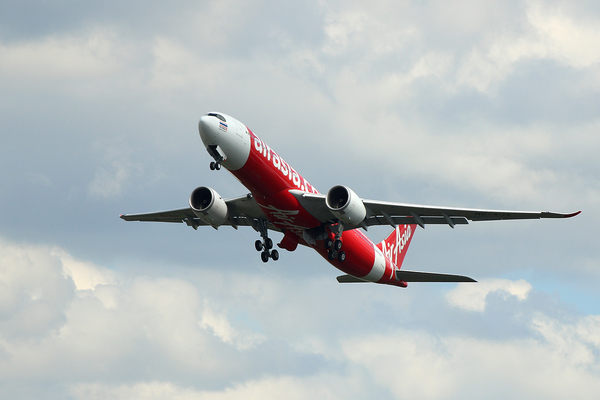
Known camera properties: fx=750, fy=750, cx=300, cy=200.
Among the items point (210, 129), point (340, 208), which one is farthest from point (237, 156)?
point (340, 208)

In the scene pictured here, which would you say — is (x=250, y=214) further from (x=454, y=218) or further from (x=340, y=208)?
(x=454, y=218)

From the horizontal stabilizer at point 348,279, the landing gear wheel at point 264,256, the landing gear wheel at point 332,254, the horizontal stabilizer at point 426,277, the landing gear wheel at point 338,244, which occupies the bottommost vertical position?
the landing gear wheel at point 264,256

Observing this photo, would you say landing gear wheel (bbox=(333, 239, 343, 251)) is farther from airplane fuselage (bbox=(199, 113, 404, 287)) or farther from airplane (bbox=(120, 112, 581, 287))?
airplane fuselage (bbox=(199, 113, 404, 287))

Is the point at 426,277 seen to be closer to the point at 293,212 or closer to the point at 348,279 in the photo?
the point at 348,279

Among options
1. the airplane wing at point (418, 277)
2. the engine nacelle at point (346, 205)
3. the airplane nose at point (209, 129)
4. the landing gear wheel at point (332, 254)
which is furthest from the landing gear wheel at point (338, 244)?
the airplane nose at point (209, 129)

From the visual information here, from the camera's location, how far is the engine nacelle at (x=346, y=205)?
37.8 metres

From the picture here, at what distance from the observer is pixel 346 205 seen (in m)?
37.7

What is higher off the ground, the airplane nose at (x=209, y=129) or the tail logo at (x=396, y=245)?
the tail logo at (x=396, y=245)

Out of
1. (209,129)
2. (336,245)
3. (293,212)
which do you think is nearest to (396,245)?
(336,245)

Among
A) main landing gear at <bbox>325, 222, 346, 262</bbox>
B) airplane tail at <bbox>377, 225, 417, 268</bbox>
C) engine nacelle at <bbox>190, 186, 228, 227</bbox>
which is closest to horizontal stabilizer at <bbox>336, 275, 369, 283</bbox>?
airplane tail at <bbox>377, 225, 417, 268</bbox>

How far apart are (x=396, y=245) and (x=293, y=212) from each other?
1657 cm

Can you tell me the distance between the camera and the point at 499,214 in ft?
126

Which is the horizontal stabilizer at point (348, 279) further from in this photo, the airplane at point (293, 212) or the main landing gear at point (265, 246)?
the main landing gear at point (265, 246)

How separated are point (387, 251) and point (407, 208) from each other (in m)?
12.5
